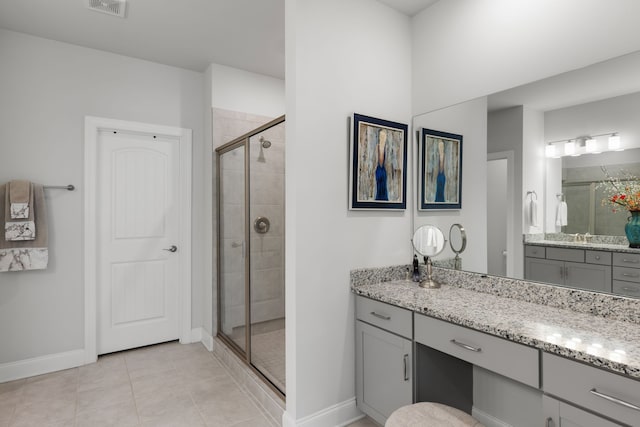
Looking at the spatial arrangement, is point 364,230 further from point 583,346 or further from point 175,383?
point 175,383

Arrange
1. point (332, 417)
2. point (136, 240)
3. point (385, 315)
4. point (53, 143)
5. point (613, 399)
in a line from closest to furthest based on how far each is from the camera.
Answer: point (613, 399), point (385, 315), point (332, 417), point (53, 143), point (136, 240)

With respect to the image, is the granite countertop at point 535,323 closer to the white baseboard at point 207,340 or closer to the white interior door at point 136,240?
the white baseboard at point 207,340

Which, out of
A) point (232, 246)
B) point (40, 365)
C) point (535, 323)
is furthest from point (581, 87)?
point (40, 365)

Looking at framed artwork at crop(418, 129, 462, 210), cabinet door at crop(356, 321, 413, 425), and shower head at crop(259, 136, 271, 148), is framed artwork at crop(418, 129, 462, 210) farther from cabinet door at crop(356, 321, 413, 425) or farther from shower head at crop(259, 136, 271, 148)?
shower head at crop(259, 136, 271, 148)

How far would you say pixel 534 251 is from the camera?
1851 mm

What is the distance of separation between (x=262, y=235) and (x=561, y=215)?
1924 millimetres

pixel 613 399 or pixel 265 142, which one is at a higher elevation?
pixel 265 142

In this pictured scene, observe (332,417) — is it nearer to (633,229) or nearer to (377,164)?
(377,164)

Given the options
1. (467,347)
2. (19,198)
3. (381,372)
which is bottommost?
(381,372)

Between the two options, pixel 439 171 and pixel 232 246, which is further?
pixel 232 246

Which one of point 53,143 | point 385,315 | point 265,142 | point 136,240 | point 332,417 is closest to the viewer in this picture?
point 385,315

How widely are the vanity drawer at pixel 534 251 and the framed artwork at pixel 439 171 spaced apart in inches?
19.0

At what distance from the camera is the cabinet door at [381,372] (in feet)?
6.02

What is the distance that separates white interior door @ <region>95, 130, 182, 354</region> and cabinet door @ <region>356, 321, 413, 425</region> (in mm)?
2205
